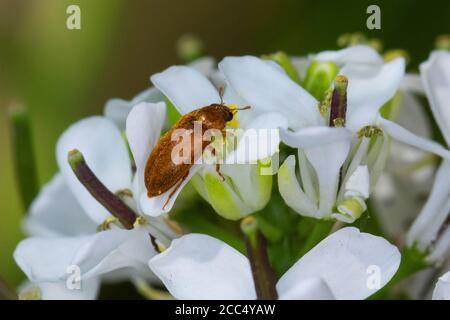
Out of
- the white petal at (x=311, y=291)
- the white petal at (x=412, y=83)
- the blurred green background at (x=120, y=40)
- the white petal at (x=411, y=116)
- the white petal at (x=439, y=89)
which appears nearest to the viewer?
the white petal at (x=311, y=291)

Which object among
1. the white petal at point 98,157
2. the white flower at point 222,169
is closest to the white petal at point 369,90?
the white flower at point 222,169

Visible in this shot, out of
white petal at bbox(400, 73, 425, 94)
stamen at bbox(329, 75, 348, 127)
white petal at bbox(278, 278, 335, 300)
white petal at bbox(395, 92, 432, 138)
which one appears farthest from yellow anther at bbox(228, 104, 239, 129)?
white petal at bbox(395, 92, 432, 138)

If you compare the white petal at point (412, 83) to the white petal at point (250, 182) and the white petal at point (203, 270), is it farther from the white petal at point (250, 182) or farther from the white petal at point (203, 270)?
the white petal at point (203, 270)

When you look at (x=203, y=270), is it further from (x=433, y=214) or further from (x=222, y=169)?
(x=433, y=214)

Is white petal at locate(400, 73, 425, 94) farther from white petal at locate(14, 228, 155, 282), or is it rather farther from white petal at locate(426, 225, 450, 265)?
white petal at locate(14, 228, 155, 282)

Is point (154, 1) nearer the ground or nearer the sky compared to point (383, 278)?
nearer the sky
